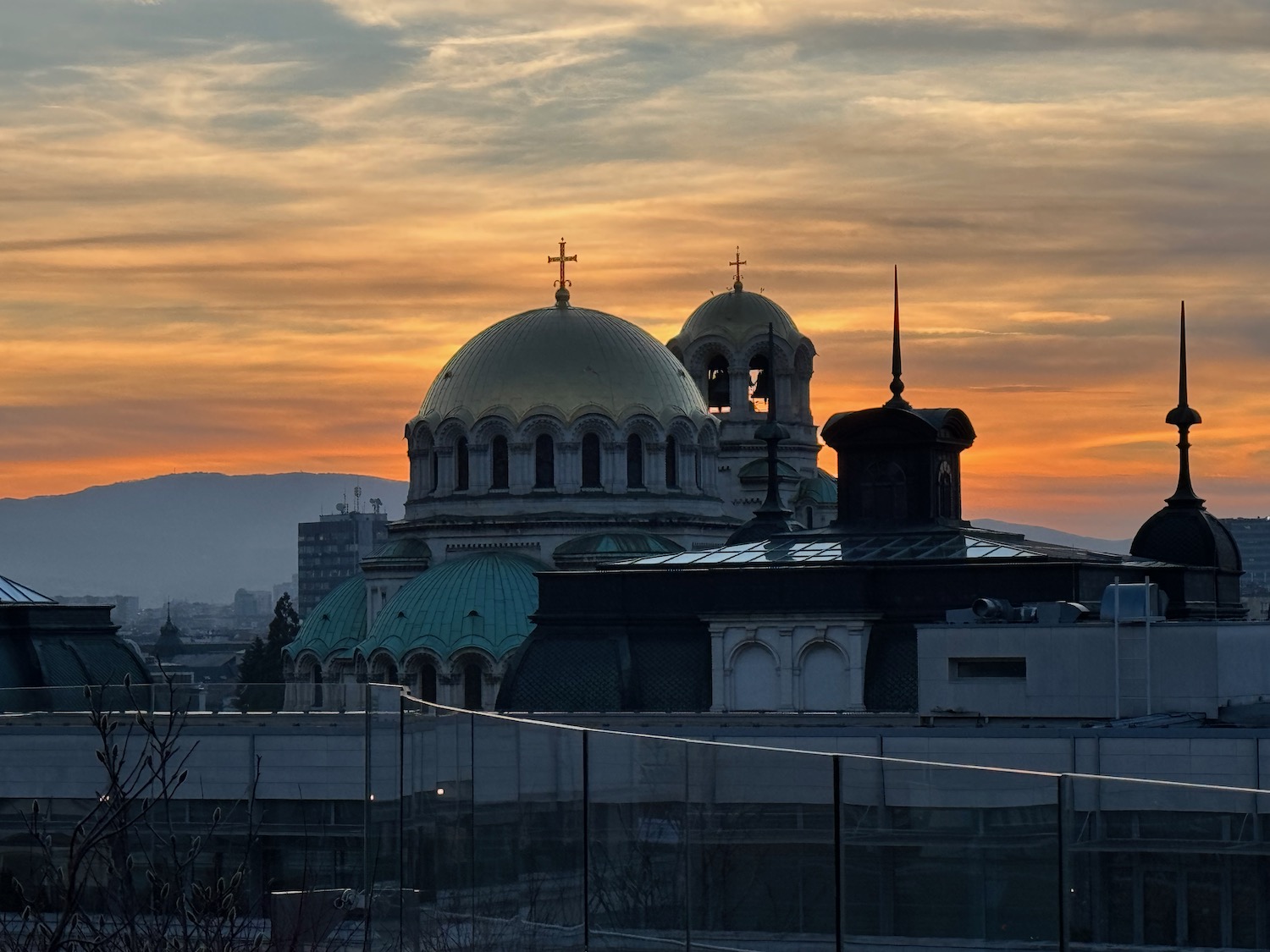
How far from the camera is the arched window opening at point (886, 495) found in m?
68.2

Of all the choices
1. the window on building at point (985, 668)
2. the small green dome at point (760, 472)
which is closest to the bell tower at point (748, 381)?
the small green dome at point (760, 472)

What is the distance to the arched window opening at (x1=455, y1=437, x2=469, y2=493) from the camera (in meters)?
92.1

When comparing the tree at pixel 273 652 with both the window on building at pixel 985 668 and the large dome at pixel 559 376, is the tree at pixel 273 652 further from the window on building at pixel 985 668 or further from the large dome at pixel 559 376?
the window on building at pixel 985 668

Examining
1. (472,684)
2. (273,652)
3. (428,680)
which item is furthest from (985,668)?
(273,652)

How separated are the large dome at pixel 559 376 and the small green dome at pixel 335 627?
6.79 m

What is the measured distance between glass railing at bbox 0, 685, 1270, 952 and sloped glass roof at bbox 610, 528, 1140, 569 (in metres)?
35.6

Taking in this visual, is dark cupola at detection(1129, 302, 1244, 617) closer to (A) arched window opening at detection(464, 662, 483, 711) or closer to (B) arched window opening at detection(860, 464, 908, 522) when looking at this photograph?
(B) arched window opening at detection(860, 464, 908, 522)

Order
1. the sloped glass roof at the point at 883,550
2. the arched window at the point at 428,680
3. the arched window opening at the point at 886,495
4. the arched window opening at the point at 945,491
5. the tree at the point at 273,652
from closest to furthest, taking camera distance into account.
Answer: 1. the sloped glass roof at the point at 883,550
2. the arched window opening at the point at 886,495
3. the arched window opening at the point at 945,491
4. the arched window at the point at 428,680
5. the tree at the point at 273,652

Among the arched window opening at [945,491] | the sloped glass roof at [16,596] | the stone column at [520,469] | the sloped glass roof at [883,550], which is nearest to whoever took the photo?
the sloped glass roof at [883,550]

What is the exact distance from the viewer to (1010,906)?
1891 centimetres

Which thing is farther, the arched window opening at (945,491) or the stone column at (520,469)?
the stone column at (520,469)

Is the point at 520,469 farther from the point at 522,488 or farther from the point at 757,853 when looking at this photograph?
the point at 757,853

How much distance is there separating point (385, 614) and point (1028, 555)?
3010cm

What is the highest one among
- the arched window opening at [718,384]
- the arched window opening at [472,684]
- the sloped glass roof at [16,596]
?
the arched window opening at [718,384]
